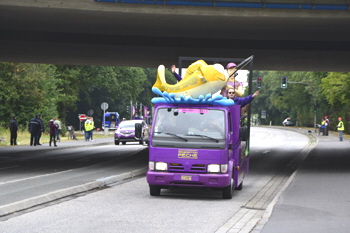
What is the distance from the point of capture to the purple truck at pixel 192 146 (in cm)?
1320

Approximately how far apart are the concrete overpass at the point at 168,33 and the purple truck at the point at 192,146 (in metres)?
6.90

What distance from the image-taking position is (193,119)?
13.6m

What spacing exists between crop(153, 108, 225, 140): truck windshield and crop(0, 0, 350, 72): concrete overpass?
695cm

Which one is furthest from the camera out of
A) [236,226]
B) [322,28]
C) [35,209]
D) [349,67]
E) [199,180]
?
[349,67]

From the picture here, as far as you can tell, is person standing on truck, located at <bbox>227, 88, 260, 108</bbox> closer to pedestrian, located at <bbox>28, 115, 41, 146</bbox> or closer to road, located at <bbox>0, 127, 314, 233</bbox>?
road, located at <bbox>0, 127, 314, 233</bbox>

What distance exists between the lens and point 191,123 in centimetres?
1357

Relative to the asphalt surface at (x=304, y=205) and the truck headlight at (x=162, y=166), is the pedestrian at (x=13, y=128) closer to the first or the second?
the asphalt surface at (x=304, y=205)

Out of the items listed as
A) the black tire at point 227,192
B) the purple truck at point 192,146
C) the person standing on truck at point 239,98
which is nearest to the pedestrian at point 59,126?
the person standing on truck at point 239,98

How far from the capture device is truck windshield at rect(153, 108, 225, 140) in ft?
44.2

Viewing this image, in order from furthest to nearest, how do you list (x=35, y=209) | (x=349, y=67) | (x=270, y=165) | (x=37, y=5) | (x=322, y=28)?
(x=349, y=67) → (x=270, y=165) → (x=322, y=28) → (x=37, y=5) → (x=35, y=209)


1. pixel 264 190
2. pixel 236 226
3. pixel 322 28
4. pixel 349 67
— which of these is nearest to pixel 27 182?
pixel 264 190

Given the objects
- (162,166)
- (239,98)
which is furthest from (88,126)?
(162,166)

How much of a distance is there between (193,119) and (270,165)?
12.9 meters

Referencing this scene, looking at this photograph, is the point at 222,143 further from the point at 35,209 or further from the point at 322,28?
the point at 322,28
